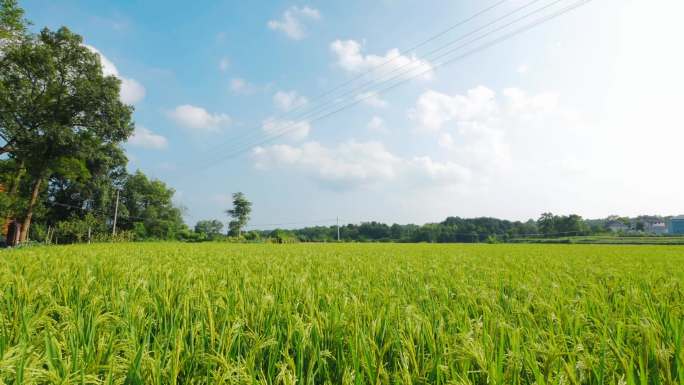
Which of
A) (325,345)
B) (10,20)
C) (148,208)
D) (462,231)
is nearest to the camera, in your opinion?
(325,345)

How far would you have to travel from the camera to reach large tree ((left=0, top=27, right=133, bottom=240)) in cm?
2647

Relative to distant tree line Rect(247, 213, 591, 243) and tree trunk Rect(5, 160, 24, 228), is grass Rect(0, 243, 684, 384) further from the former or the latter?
distant tree line Rect(247, 213, 591, 243)

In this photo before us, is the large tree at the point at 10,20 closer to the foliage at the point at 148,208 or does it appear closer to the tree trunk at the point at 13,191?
the tree trunk at the point at 13,191

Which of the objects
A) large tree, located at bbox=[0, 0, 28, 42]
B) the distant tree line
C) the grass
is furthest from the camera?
the distant tree line

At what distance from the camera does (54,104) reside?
2795 centimetres

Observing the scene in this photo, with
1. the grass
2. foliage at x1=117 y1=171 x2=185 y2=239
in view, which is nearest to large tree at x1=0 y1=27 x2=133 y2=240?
the grass

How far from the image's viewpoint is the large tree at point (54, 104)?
86.8 ft

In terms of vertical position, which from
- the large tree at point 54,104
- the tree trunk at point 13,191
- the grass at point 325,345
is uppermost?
the large tree at point 54,104

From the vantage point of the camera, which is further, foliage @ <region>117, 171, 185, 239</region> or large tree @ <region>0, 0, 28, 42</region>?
Result: foliage @ <region>117, 171, 185, 239</region>

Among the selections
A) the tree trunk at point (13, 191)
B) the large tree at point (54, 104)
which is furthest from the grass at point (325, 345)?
the tree trunk at point (13, 191)

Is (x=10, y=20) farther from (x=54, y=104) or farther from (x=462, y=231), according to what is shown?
(x=462, y=231)

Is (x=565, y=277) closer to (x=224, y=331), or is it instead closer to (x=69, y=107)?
(x=224, y=331)

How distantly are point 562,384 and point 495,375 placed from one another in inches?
11.6

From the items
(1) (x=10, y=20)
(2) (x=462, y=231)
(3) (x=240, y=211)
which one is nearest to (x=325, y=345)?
(1) (x=10, y=20)
